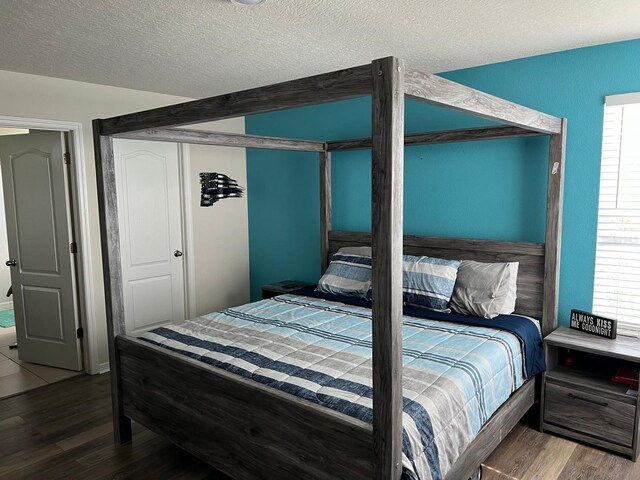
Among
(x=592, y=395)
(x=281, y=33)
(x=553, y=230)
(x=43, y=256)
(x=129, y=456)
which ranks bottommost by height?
(x=129, y=456)

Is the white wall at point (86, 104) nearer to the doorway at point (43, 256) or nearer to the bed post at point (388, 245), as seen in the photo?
the doorway at point (43, 256)

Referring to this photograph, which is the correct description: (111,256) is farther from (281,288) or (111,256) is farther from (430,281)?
(430,281)

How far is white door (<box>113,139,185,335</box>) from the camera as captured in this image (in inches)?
167

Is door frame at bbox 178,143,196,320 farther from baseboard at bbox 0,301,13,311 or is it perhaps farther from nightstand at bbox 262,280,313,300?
baseboard at bbox 0,301,13,311

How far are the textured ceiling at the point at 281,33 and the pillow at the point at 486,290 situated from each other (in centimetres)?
143

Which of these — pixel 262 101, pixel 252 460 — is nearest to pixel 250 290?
pixel 252 460

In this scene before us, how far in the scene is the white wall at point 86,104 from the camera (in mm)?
3505

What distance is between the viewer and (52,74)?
11.8 ft

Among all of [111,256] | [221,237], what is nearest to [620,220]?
[111,256]

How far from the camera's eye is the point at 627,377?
2852 mm

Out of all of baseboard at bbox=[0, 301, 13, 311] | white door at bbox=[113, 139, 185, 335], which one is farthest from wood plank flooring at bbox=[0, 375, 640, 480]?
baseboard at bbox=[0, 301, 13, 311]

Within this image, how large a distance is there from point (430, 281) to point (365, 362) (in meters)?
1.14

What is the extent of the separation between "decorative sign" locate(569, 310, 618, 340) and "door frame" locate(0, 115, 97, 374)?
363 centimetres

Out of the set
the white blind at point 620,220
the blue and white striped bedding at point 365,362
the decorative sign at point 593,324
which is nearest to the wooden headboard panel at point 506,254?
the decorative sign at point 593,324
